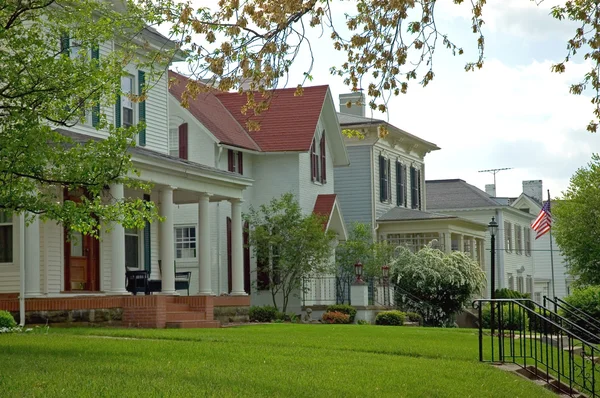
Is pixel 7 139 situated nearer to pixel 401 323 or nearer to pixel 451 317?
pixel 401 323

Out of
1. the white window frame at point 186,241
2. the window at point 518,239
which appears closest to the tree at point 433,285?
the white window frame at point 186,241

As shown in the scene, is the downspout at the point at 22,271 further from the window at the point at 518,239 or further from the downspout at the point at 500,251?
the window at the point at 518,239

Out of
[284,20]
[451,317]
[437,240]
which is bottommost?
[451,317]

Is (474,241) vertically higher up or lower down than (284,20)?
lower down

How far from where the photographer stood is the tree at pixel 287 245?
32125 millimetres

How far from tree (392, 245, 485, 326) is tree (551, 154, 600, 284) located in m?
12.4

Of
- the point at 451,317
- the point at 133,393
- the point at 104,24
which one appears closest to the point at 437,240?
the point at 451,317

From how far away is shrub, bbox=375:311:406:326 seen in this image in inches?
1238

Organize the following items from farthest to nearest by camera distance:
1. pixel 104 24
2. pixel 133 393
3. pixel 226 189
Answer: pixel 226 189 < pixel 104 24 < pixel 133 393

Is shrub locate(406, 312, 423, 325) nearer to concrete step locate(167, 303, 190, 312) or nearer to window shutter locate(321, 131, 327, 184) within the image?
window shutter locate(321, 131, 327, 184)

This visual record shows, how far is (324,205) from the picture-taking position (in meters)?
35.5

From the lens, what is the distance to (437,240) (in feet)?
133

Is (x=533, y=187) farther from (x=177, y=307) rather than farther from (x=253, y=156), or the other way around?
(x=177, y=307)

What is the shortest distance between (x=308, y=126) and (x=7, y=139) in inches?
884
